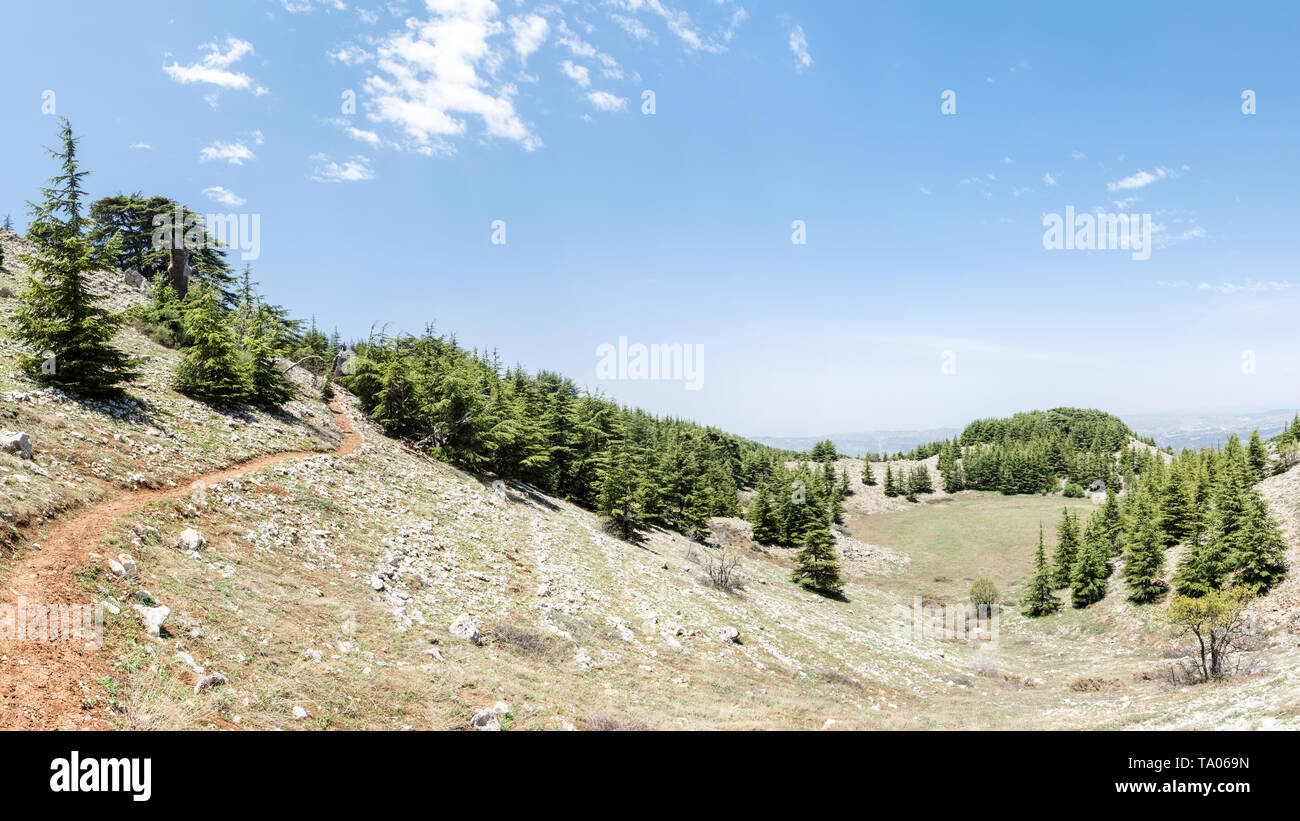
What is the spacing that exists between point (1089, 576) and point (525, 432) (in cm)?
5583

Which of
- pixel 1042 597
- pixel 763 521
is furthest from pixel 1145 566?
pixel 763 521

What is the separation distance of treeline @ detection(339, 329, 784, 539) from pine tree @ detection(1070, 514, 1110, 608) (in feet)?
122

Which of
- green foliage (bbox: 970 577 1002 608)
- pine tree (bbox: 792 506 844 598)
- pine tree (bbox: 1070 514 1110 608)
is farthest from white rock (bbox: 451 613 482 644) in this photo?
green foliage (bbox: 970 577 1002 608)

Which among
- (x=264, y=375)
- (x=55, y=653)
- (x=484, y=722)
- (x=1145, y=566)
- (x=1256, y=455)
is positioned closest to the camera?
(x=55, y=653)

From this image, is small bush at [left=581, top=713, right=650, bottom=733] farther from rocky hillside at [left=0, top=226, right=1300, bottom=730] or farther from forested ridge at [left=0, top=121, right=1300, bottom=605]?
forested ridge at [left=0, top=121, right=1300, bottom=605]

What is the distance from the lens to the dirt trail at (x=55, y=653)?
720cm

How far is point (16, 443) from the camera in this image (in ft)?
46.5

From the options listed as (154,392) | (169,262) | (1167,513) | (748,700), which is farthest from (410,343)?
(1167,513)

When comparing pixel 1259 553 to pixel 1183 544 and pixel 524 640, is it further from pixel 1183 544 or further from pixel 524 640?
pixel 524 640

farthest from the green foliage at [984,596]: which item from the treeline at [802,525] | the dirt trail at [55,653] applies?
the dirt trail at [55,653]

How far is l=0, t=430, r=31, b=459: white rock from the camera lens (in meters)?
13.9
